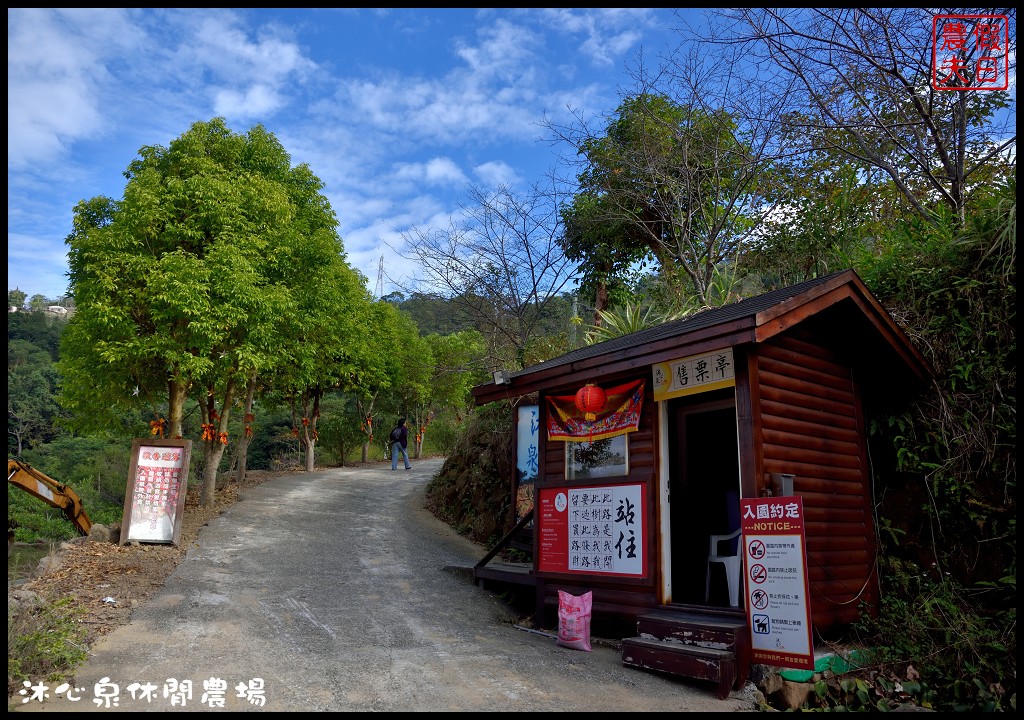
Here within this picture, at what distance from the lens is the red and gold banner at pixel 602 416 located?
767cm

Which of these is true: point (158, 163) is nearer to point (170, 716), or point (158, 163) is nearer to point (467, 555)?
point (467, 555)

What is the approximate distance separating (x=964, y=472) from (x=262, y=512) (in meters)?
12.1

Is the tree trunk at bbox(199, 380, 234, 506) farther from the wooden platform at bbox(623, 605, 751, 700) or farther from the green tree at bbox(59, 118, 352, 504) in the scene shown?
the wooden platform at bbox(623, 605, 751, 700)

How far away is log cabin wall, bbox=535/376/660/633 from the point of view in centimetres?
716

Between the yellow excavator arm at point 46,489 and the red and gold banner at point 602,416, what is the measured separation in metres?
8.74

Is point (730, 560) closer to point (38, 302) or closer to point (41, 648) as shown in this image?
point (41, 648)

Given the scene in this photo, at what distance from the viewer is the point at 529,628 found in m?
8.23

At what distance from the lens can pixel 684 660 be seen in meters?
5.77

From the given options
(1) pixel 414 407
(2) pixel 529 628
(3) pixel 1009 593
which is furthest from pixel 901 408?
(1) pixel 414 407

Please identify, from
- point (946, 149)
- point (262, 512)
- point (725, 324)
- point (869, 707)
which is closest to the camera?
point (869, 707)

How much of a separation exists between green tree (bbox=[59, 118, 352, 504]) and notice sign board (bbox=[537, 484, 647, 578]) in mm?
6841

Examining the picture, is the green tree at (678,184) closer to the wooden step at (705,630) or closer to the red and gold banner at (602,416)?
the red and gold banner at (602,416)

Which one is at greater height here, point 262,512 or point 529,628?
point 262,512

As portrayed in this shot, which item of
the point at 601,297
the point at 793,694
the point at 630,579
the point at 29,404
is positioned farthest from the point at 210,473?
the point at 29,404
